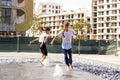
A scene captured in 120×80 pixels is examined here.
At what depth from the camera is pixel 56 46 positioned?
118 feet

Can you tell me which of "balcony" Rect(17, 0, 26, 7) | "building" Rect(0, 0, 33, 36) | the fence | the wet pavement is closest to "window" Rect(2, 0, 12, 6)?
"building" Rect(0, 0, 33, 36)

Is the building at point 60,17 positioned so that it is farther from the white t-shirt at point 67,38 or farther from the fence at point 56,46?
the white t-shirt at point 67,38

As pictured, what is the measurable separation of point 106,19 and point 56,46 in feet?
329

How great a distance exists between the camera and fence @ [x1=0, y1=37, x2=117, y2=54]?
35.4m

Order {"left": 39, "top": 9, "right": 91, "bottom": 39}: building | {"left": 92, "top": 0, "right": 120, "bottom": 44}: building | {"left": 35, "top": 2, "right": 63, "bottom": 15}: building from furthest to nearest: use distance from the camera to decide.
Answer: {"left": 35, "top": 2, "right": 63, "bottom": 15}: building → {"left": 39, "top": 9, "right": 91, "bottom": 39}: building → {"left": 92, "top": 0, "right": 120, "bottom": 44}: building

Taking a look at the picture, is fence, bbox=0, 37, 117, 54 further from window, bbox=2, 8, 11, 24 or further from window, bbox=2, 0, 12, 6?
window, bbox=2, 0, 12, 6

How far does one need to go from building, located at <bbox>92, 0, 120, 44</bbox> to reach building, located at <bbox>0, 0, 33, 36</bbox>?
55057mm

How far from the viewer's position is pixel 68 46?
1310cm

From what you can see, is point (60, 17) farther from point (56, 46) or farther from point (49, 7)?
point (56, 46)

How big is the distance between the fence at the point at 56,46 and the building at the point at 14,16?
2901cm

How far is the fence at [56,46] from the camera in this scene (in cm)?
3544

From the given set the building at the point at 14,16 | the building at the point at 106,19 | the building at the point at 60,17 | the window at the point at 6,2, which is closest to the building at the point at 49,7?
the building at the point at 60,17

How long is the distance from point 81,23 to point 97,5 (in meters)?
97.2

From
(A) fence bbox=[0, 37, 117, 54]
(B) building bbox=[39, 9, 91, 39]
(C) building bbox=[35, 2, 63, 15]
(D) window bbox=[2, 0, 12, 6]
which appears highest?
(C) building bbox=[35, 2, 63, 15]
